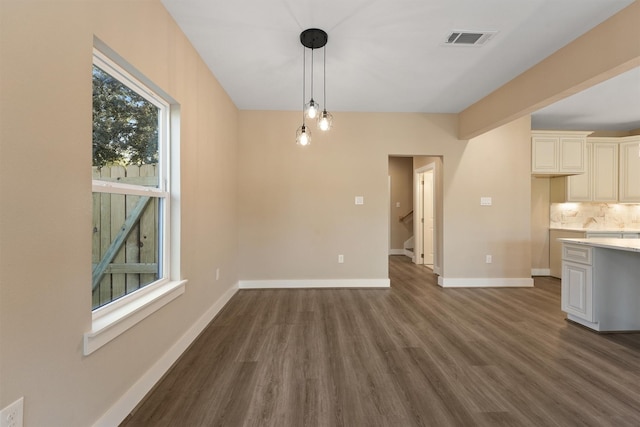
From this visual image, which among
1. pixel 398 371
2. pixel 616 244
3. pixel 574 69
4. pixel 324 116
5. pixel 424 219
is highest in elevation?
pixel 574 69

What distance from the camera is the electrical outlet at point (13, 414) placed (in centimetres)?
97

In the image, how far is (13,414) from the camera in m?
1.01

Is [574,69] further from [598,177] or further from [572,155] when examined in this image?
[598,177]

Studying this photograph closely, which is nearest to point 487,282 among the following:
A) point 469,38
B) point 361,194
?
point 361,194

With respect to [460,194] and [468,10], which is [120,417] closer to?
[468,10]

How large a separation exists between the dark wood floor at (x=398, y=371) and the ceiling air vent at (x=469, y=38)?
2.67 meters

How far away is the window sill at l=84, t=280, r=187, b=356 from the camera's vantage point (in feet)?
4.57

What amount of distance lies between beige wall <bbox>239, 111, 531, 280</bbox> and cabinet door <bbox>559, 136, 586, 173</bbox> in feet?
2.41

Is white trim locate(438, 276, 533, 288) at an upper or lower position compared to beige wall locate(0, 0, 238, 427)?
lower

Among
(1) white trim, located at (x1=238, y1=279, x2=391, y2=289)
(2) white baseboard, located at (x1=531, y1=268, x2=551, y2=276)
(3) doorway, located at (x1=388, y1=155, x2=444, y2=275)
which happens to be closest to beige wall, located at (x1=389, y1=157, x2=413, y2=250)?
(3) doorway, located at (x1=388, y1=155, x2=444, y2=275)

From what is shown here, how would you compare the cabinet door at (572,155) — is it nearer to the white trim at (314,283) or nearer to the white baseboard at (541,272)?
the white baseboard at (541,272)

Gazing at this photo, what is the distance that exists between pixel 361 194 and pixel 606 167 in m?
4.26

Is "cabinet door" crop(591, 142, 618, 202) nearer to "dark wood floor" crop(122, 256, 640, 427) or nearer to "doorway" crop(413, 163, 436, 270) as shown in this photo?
"doorway" crop(413, 163, 436, 270)

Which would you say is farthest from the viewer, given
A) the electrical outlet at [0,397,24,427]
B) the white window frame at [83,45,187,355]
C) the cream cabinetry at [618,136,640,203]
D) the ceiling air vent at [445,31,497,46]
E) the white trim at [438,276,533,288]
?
the cream cabinetry at [618,136,640,203]
